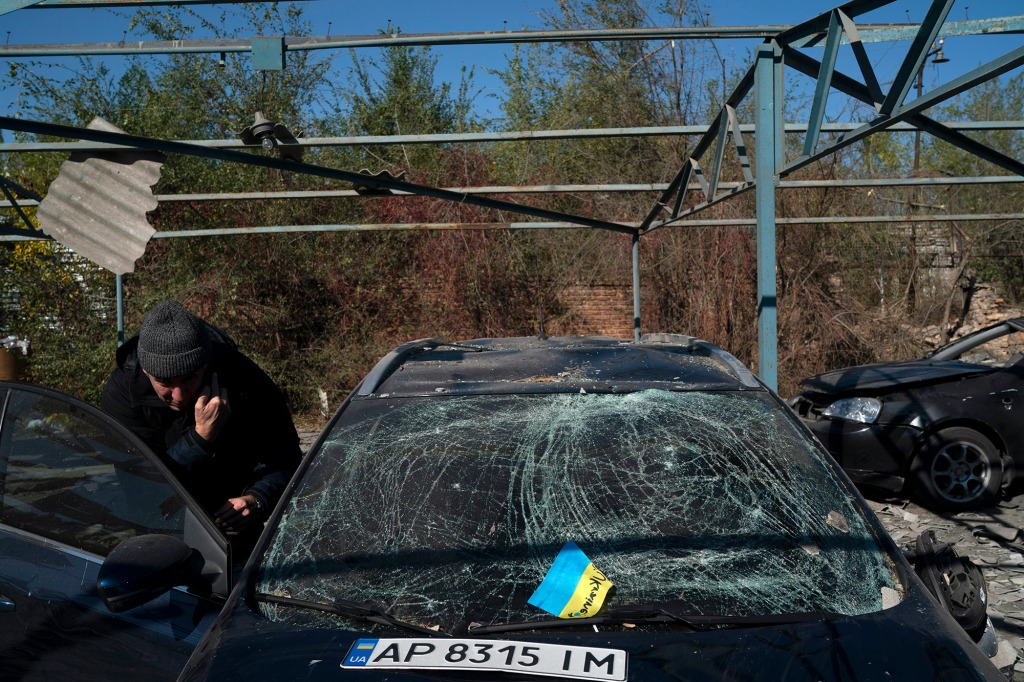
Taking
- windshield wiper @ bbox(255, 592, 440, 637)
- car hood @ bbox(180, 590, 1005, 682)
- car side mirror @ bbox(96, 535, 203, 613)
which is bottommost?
car hood @ bbox(180, 590, 1005, 682)

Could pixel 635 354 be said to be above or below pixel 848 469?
above

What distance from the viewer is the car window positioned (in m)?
2.64

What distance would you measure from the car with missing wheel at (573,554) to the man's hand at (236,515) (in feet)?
1.77

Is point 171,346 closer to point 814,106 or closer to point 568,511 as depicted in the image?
point 568,511

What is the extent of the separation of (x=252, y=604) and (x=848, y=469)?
19.3ft

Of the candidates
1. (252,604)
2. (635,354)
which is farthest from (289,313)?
(252,604)

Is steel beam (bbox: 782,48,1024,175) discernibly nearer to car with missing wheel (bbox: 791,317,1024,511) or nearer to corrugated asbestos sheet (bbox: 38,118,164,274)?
car with missing wheel (bbox: 791,317,1024,511)

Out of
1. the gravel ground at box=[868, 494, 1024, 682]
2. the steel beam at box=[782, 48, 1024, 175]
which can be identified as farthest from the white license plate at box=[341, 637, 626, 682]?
the gravel ground at box=[868, 494, 1024, 682]

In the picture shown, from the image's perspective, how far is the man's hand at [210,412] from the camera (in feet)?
10.1

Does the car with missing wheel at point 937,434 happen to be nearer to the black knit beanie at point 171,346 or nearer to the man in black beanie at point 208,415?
the man in black beanie at point 208,415

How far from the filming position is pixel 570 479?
2.51 m

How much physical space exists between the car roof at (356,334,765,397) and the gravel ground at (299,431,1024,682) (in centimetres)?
229

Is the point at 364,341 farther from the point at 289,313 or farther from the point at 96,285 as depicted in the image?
the point at 96,285

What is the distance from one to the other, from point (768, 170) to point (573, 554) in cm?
324
